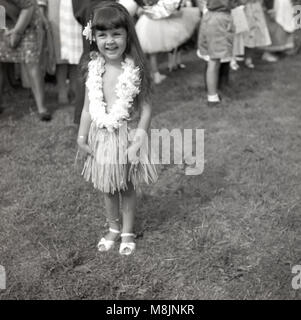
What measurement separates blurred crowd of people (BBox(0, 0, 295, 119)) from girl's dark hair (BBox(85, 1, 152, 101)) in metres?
1.28

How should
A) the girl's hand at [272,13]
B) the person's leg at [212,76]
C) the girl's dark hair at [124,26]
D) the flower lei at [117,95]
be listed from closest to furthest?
the girl's dark hair at [124,26] → the flower lei at [117,95] → the person's leg at [212,76] → the girl's hand at [272,13]

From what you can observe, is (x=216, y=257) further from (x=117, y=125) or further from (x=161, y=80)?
(x=161, y=80)

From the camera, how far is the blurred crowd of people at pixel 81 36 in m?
4.75

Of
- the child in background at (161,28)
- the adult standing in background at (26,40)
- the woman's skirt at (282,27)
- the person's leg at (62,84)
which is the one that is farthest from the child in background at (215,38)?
the woman's skirt at (282,27)

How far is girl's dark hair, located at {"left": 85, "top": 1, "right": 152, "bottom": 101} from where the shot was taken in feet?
8.20

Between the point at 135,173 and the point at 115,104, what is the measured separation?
41cm

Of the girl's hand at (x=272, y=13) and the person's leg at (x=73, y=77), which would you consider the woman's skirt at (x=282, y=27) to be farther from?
the person's leg at (x=73, y=77)

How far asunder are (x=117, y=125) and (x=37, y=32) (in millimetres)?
2716

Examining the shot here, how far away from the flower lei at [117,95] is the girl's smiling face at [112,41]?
9 cm

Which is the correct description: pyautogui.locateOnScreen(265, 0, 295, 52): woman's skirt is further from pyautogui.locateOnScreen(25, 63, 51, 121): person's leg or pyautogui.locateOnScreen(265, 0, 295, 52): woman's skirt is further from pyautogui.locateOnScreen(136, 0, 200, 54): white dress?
pyautogui.locateOnScreen(25, 63, 51, 121): person's leg

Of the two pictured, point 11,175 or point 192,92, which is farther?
point 192,92
